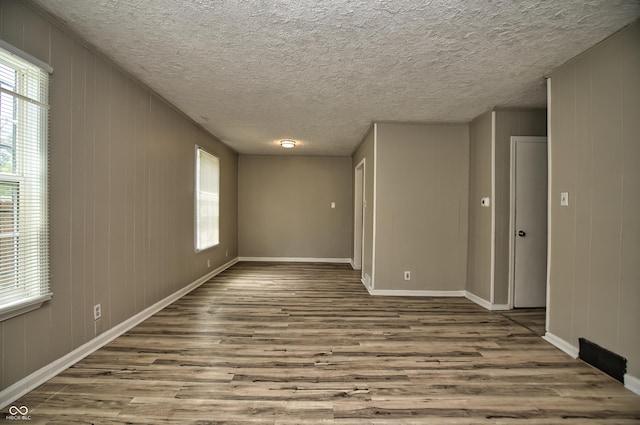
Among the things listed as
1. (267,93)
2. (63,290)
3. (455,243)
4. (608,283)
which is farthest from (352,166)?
(63,290)

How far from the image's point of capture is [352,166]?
6664 mm

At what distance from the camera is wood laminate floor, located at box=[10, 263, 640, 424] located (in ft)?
5.43

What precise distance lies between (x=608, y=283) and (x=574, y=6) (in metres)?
1.96

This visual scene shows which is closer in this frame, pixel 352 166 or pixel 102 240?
pixel 102 240

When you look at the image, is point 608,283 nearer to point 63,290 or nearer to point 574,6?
point 574,6

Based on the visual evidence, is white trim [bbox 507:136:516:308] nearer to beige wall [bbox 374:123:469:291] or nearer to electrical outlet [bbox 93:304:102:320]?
beige wall [bbox 374:123:469:291]

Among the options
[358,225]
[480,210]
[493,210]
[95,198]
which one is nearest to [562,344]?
[493,210]

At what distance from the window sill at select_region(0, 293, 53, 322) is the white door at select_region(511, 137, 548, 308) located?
4566 millimetres

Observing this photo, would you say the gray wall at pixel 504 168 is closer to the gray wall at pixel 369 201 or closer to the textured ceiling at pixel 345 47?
the textured ceiling at pixel 345 47

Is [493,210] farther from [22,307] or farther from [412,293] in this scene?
[22,307]

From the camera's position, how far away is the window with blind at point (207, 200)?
4.45 m

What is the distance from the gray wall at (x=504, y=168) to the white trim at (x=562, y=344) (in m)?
0.86

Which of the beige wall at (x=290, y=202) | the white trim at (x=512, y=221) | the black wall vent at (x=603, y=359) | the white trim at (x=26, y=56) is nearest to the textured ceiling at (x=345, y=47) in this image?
the white trim at (x=26, y=56)

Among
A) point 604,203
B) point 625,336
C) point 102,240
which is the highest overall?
point 604,203
